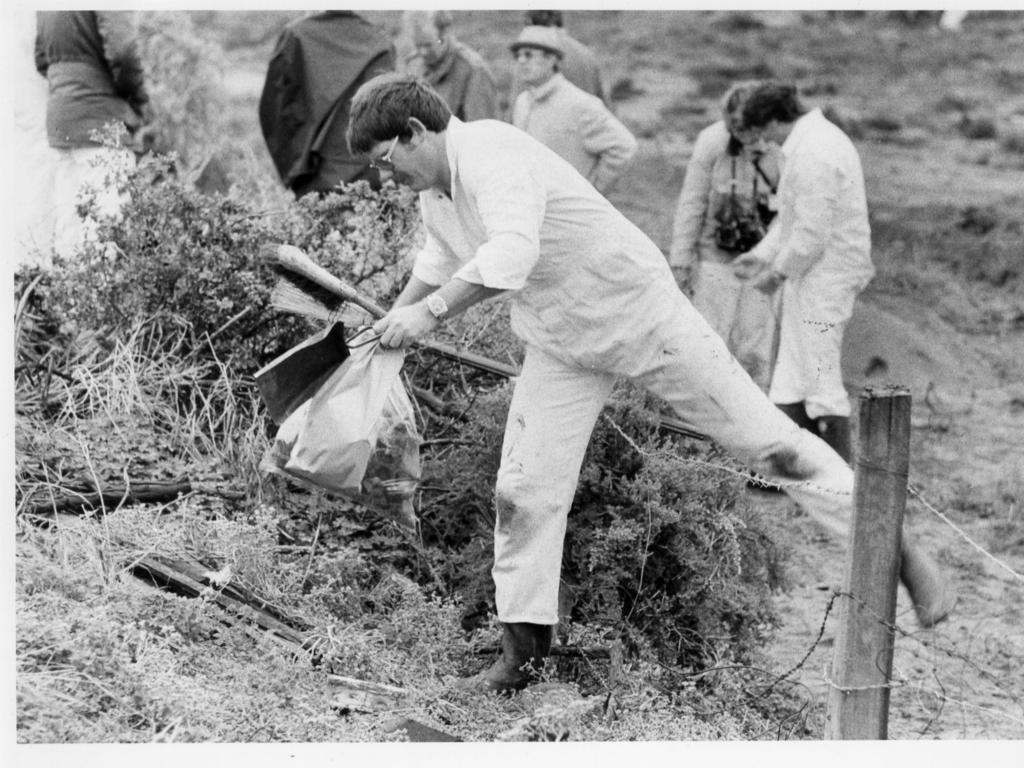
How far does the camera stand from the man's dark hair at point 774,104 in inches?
278

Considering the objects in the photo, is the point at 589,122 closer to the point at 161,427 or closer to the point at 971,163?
the point at 161,427

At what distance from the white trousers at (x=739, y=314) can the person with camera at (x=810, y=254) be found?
0.24m

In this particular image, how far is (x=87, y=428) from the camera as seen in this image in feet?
19.0

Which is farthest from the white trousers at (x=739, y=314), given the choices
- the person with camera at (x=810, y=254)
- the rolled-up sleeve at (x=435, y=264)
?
the rolled-up sleeve at (x=435, y=264)

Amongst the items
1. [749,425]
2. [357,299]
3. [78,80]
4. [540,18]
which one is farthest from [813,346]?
[78,80]

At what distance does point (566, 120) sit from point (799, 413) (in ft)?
6.29

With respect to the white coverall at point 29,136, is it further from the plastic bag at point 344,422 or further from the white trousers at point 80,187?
the plastic bag at point 344,422

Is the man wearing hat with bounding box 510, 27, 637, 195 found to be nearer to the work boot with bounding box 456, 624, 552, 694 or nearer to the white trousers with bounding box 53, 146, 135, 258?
the white trousers with bounding box 53, 146, 135, 258

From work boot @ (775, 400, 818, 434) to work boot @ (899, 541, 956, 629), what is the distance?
2576 mm

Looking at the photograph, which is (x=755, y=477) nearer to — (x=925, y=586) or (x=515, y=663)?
(x=925, y=586)

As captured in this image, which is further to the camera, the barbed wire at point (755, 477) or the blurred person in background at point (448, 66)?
the blurred person in background at point (448, 66)

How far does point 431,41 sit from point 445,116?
3.93m

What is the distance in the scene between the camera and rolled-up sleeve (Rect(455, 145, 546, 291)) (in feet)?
13.8

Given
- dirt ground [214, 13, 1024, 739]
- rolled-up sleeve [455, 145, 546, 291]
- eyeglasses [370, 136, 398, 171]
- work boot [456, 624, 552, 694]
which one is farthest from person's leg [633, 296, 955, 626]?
eyeglasses [370, 136, 398, 171]
